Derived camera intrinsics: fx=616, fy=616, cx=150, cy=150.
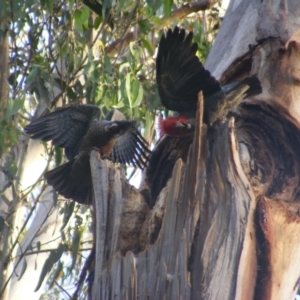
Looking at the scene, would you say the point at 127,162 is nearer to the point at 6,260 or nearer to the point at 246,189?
the point at 6,260

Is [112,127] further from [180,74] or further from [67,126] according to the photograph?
[180,74]

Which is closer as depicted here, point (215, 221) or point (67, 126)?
point (215, 221)

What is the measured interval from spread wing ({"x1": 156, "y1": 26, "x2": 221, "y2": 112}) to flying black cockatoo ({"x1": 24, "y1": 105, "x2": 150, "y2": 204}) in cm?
38

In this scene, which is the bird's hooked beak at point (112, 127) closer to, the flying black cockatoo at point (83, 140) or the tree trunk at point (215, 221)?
the flying black cockatoo at point (83, 140)

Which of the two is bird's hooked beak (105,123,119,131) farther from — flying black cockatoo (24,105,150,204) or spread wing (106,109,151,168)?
spread wing (106,109,151,168)

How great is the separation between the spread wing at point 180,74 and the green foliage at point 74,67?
663 mm

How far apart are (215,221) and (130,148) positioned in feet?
4.89

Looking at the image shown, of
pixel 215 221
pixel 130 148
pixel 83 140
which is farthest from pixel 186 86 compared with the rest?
pixel 215 221

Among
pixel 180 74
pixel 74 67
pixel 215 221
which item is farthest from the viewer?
pixel 74 67

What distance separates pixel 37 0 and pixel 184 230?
2740 millimetres

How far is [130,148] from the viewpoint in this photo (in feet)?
12.7

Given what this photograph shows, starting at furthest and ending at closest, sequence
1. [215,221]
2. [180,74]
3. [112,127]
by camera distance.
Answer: [112,127] < [180,74] < [215,221]

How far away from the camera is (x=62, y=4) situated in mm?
4754

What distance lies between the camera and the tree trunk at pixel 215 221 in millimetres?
2359
